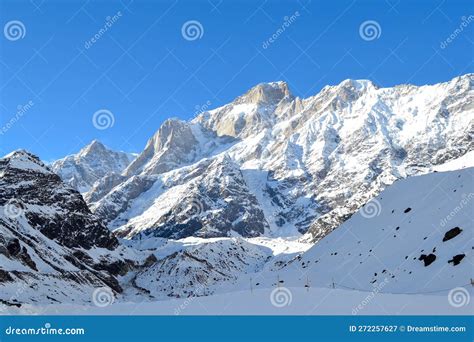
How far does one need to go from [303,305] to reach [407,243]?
46.2 meters

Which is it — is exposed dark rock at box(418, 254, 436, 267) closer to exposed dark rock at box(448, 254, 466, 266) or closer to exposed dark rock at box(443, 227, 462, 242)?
exposed dark rock at box(443, 227, 462, 242)

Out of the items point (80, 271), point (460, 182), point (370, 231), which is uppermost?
point (460, 182)

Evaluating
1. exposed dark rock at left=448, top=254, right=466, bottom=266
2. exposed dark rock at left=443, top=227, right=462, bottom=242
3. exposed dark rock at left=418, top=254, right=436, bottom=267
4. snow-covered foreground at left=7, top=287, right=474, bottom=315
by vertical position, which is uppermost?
snow-covered foreground at left=7, top=287, right=474, bottom=315

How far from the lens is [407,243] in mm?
80250

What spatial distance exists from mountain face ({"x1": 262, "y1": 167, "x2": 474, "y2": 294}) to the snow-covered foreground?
16.9 m

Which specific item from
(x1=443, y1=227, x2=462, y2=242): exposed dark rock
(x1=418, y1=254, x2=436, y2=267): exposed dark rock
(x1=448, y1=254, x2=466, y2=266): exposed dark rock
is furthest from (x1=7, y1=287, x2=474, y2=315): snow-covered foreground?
(x1=443, y1=227, x2=462, y2=242): exposed dark rock

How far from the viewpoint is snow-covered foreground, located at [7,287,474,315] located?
1422 inches

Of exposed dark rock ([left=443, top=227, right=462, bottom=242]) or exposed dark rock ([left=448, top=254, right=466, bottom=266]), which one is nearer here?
exposed dark rock ([left=448, top=254, right=466, bottom=266])

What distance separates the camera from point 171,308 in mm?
41062

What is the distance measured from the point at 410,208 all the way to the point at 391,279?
22.2 meters

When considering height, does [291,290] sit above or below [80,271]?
above
